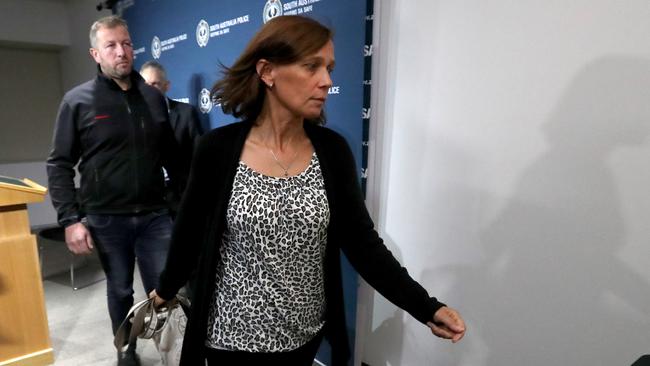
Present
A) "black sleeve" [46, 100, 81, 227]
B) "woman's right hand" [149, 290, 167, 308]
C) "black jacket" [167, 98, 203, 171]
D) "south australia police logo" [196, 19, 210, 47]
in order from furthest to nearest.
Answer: "south australia police logo" [196, 19, 210, 47]
"black jacket" [167, 98, 203, 171]
"black sleeve" [46, 100, 81, 227]
"woman's right hand" [149, 290, 167, 308]

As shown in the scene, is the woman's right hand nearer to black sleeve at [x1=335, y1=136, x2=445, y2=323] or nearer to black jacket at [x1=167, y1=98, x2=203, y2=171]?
black sleeve at [x1=335, y1=136, x2=445, y2=323]

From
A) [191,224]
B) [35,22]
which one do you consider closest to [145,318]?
[191,224]

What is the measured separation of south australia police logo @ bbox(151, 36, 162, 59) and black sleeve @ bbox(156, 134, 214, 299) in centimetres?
289

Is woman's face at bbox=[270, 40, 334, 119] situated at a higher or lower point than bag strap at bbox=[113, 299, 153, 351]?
higher

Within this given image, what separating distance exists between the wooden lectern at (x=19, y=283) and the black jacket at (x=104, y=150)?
1.02 feet

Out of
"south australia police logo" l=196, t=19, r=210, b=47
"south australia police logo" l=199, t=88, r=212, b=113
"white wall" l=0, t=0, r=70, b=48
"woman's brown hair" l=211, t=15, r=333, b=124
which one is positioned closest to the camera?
"woman's brown hair" l=211, t=15, r=333, b=124

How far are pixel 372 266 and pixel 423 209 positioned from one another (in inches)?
30.2

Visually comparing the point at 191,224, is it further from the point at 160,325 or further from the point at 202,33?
the point at 202,33

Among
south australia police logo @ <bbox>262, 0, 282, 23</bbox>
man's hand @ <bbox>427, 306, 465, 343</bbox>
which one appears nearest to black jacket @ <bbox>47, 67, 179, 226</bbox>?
south australia police logo @ <bbox>262, 0, 282, 23</bbox>

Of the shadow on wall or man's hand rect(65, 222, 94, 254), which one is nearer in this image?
the shadow on wall

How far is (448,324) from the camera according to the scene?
0.98 meters

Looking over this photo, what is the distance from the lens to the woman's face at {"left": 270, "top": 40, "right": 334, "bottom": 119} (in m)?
0.99

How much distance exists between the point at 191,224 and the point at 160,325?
505mm

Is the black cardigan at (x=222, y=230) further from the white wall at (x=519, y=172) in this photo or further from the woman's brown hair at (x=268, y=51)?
the white wall at (x=519, y=172)
